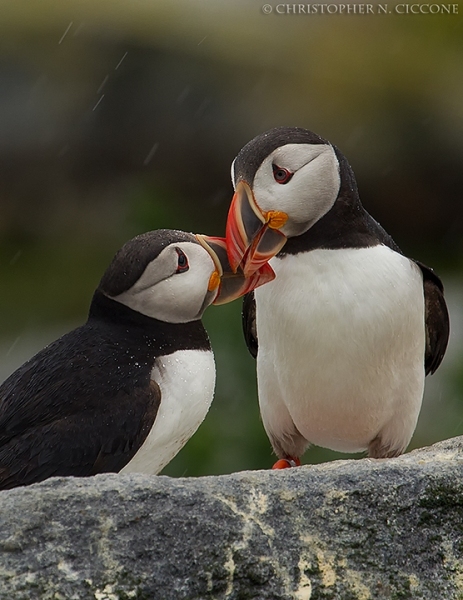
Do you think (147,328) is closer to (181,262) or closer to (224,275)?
(181,262)

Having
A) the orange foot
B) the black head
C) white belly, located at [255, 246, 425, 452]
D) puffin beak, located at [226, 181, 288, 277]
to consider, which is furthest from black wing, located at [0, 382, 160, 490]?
the orange foot

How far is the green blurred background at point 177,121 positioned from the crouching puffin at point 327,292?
5858 mm

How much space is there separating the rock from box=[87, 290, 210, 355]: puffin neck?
1053 mm

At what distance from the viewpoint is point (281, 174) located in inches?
156

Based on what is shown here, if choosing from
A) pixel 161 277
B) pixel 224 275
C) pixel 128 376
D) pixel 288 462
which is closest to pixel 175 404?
pixel 128 376

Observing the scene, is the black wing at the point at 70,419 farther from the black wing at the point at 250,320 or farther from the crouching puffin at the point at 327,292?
the black wing at the point at 250,320

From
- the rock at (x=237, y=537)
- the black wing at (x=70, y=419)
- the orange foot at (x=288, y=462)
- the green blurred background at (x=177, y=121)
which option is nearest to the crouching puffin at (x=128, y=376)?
the black wing at (x=70, y=419)

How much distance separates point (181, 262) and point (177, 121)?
707 centimetres

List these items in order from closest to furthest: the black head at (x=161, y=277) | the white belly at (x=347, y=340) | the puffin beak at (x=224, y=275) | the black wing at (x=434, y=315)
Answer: the black head at (x=161, y=277)
the puffin beak at (x=224, y=275)
the white belly at (x=347, y=340)
the black wing at (x=434, y=315)

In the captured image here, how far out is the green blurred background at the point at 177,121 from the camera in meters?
10.4

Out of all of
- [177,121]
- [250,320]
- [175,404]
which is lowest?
[177,121]

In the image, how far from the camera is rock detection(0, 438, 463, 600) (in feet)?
7.57

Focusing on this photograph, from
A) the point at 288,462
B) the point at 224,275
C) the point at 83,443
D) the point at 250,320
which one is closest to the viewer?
the point at 83,443

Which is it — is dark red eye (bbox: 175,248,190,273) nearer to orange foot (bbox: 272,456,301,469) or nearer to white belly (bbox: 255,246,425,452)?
white belly (bbox: 255,246,425,452)
